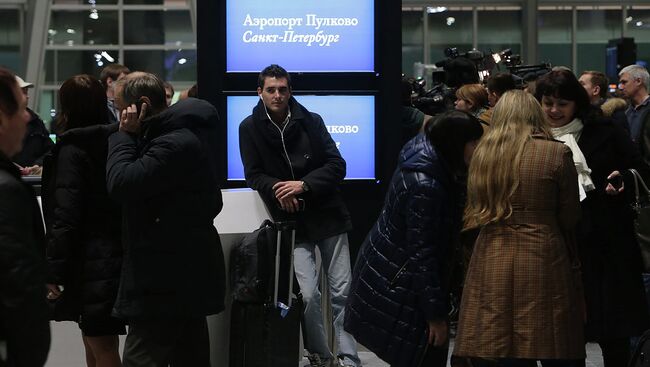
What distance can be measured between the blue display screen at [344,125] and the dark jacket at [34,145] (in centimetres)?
221

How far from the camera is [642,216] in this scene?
6480 mm

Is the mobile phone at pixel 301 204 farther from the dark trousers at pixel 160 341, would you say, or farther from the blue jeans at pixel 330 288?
the dark trousers at pixel 160 341

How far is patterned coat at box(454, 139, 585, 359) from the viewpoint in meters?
5.39

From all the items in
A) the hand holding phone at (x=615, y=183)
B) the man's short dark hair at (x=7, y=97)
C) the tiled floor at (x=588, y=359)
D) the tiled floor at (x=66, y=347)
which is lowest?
the tiled floor at (x=588, y=359)

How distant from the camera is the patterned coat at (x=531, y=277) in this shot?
17.7 feet

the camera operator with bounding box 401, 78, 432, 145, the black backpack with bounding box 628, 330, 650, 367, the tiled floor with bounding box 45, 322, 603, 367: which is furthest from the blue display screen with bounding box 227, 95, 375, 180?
the black backpack with bounding box 628, 330, 650, 367

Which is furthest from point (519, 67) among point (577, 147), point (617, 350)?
point (617, 350)

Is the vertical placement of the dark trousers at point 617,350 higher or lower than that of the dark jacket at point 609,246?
lower

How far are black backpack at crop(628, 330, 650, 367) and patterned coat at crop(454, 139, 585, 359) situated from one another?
0.84ft

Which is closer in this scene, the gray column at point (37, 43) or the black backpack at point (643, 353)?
the black backpack at point (643, 353)

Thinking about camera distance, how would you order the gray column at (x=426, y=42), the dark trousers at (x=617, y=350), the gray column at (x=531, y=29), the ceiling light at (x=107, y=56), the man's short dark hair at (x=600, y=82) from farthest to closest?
the gray column at (x=426, y=42)
the gray column at (x=531, y=29)
the ceiling light at (x=107, y=56)
the man's short dark hair at (x=600, y=82)
the dark trousers at (x=617, y=350)

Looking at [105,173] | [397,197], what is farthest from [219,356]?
[397,197]

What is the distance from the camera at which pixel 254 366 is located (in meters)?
6.80

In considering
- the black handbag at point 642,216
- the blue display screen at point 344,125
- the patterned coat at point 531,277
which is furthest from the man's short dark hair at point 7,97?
the blue display screen at point 344,125
